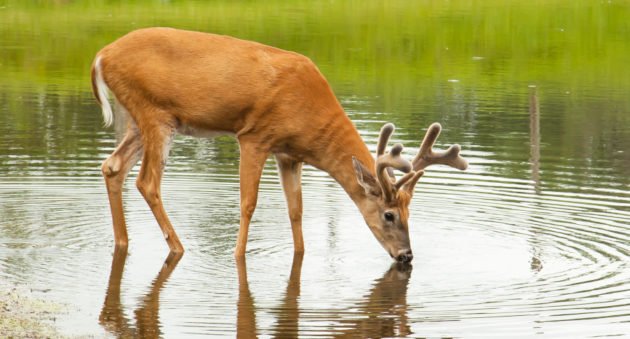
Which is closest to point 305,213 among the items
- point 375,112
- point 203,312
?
point 203,312

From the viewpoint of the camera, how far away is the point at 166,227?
1084 centimetres

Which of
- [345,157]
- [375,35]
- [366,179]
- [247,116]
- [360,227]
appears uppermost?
[247,116]

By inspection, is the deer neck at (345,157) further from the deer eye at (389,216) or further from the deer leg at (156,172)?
the deer leg at (156,172)

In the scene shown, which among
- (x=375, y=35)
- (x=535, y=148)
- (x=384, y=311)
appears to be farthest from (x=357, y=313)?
(x=375, y=35)

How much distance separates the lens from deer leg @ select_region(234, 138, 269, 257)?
10609mm

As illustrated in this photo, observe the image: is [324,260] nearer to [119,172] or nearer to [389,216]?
[389,216]

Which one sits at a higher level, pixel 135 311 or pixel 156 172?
pixel 156 172

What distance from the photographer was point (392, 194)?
34.0ft

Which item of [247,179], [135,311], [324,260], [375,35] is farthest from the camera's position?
[375,35]

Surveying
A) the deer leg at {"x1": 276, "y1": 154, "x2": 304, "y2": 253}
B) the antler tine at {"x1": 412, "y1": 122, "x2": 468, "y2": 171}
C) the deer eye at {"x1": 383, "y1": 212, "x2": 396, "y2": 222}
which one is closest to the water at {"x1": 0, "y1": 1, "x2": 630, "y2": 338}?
the deer leg at {"x1": 276, "y1": 154, "x2": 304, "y2": 253}

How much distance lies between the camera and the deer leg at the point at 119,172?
11.0 meters

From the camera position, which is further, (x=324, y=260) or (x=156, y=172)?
(x=156, y=172)

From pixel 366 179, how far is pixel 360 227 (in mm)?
1474

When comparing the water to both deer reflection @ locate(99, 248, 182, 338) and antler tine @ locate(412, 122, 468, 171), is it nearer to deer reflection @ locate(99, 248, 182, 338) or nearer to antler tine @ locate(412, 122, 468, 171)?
deer reflection @ locate(99, 248, 182, 338)
